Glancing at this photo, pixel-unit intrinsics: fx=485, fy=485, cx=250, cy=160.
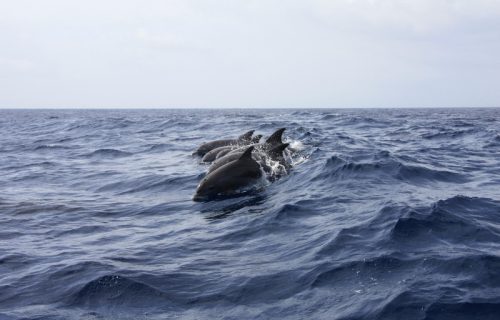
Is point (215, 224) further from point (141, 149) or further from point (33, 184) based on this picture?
point (141, 149)

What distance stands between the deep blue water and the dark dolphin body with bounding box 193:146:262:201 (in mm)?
A: 589

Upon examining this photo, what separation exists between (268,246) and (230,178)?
5.42 metres

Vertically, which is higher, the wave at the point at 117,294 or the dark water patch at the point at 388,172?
the dark water patch at the point at 388,172

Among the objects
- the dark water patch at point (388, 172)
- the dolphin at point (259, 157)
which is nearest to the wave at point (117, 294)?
the dolphin at point (259, 157)

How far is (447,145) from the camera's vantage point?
26.2 m

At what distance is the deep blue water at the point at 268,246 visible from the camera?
7.00 meters

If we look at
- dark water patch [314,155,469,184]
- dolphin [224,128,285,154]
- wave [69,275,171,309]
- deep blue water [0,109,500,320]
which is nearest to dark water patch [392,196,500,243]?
deep blue water [0,109,500,320]

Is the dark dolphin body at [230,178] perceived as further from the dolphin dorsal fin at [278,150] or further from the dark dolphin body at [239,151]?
the dolphin dorsal fin at [278,150]

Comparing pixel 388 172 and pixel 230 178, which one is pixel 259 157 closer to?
pixel 230 178

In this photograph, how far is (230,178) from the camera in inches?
584

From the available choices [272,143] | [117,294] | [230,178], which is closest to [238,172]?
[230,178]

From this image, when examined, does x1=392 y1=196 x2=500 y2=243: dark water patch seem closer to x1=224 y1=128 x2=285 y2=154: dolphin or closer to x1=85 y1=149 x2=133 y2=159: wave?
x1=224 y1=128 x2=285 y2=154: dolphin

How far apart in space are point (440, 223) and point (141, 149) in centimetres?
2131

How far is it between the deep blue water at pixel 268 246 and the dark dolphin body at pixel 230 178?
59 cm
